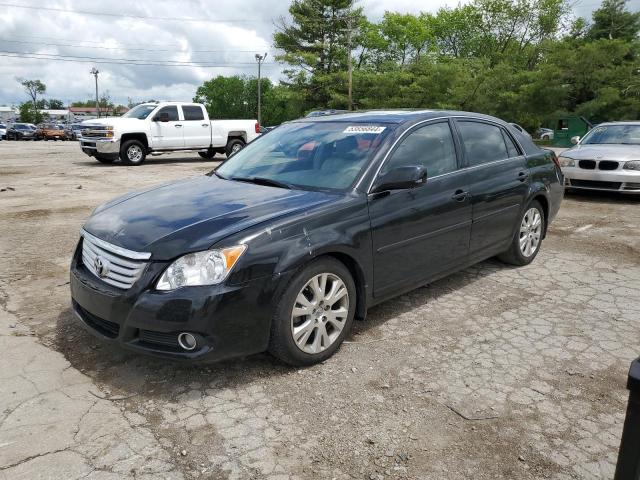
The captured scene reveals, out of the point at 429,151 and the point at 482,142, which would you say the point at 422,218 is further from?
the point at 482,142

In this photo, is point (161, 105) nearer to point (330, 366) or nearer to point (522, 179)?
point (522, 179)

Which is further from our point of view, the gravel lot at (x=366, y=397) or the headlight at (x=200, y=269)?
the headlight at (x=200, y=269)

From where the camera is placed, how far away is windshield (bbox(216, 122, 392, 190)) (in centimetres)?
367

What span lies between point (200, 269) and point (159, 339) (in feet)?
1.50

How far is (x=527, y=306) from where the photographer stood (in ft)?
13.9

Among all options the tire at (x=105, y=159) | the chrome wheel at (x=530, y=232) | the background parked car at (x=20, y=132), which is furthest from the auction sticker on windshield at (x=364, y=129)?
the background parked car at (x=20, y=132)

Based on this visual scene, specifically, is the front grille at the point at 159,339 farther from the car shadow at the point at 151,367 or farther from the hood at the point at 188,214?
the hood at the point at 188,214

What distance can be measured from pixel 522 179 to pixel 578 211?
4195 millimetres

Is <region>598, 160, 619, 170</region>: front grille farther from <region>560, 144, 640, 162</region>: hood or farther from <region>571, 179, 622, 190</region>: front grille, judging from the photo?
<region>571, 179, 622, 190</region>: front grille

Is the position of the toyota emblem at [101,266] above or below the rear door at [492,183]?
below

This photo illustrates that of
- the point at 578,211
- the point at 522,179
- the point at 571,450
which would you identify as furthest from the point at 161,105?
the point at 571,450

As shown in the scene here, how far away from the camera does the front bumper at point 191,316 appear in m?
2.75

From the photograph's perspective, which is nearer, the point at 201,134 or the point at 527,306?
the point at 527,306

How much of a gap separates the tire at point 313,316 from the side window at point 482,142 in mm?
1847
